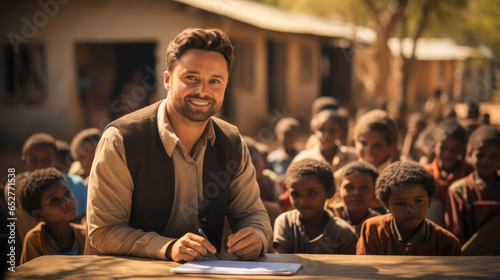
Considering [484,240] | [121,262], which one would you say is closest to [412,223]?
[484,240]

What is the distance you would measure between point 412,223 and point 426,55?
92.2ft

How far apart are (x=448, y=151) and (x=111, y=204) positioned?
110 inches

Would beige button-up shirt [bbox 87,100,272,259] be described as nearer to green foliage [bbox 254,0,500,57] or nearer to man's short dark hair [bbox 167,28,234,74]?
man's short dark hair [bbox 167,28,234,74]

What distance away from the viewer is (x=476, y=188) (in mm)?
3543

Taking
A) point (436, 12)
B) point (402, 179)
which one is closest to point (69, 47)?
point (436, 12)

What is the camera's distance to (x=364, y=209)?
3332 mm

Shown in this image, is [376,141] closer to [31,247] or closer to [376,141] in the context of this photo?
[376,141]

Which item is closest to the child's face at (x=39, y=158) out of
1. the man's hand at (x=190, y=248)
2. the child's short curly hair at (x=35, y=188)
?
the child's short curly hair at (x=35, y=188)

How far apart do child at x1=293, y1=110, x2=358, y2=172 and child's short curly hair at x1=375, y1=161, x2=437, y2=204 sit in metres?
1.36

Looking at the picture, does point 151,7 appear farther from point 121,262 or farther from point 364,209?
point 121,262

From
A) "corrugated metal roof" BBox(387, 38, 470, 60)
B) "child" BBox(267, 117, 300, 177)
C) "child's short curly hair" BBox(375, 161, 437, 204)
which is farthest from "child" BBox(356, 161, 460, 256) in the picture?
"corrugated metal roof" BBox(387, 38, 470, 60)

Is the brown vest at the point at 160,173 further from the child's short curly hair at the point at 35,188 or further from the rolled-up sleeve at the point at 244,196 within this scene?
the child's short curly hair at the point at 35,188

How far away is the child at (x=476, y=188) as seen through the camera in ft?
11.1

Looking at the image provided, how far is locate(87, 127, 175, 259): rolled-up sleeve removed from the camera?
7.52 ft
